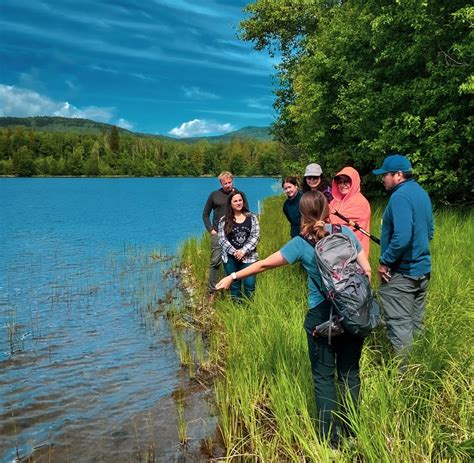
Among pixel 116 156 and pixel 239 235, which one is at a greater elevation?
pixel 116 156

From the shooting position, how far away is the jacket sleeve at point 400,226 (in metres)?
4.64

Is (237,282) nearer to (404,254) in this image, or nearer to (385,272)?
(385,272)

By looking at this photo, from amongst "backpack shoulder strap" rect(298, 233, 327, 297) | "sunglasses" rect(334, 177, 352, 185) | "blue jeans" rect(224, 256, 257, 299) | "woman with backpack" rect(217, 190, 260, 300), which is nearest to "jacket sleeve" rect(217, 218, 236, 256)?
"woman with backpack" rect(217, 190, 260, 300)

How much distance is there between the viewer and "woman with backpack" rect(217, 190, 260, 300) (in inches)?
289

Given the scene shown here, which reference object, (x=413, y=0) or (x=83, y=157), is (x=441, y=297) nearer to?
(x=413, y=0)

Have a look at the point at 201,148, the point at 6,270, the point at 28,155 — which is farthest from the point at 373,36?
the point at 201,148

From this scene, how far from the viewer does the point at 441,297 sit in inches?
226

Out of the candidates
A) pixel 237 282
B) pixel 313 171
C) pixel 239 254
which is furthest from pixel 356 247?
pixel 237 282

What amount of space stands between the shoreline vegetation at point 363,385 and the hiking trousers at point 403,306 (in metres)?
0.15

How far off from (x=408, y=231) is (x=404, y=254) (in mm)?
262

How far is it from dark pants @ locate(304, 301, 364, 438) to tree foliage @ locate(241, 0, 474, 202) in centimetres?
914

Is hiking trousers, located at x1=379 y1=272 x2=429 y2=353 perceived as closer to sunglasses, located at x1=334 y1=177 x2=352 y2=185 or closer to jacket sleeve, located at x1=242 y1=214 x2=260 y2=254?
sunglasses, located at x1=334 y1=177 x2=352 y2=185

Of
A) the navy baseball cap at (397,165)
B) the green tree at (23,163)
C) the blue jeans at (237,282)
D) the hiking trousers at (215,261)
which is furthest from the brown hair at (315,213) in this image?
the green tree at (23,163)

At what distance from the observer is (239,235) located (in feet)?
24.3
